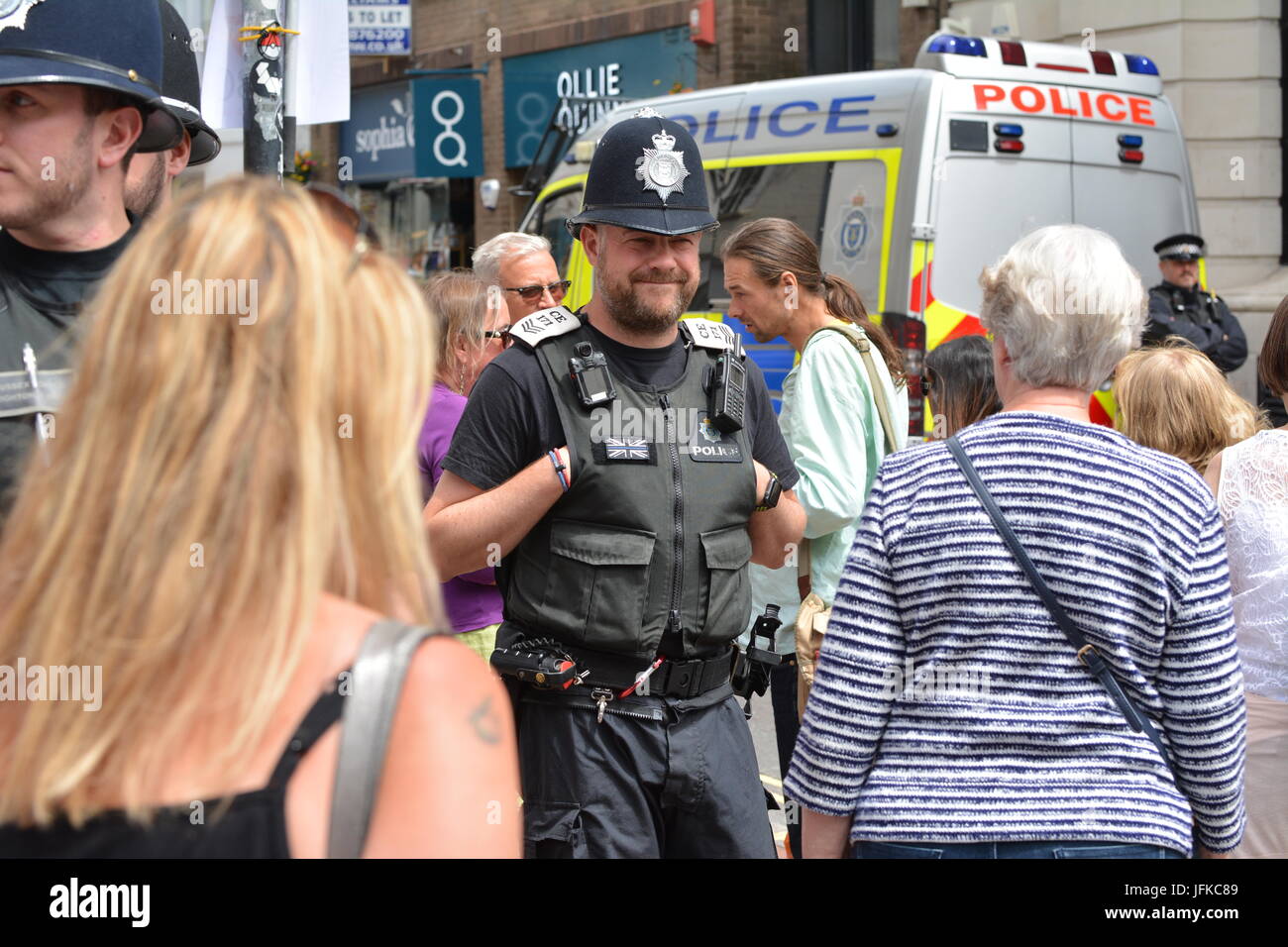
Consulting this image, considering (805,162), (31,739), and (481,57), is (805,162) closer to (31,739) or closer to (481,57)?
(31,739)

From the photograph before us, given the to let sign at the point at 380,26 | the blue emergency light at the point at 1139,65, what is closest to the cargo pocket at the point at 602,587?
the blue emergency light at the point at 1139,65

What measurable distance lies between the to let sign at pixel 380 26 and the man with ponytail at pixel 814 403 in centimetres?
982

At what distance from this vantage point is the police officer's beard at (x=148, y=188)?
8.48 ft

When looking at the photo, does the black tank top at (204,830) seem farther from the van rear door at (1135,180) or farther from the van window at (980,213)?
the van rear door at (1135,180)

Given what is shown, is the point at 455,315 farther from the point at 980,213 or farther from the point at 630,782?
the point at 980,213

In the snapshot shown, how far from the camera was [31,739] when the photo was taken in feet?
4.43

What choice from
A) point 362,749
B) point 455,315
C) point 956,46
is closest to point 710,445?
point 455,315

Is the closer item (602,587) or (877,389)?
(602,587)

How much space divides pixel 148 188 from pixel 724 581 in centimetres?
143

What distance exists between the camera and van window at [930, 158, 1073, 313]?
8320 mm

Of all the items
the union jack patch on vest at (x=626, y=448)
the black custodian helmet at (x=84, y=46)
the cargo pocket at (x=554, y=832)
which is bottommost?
the cargo pocket at (x=554, y=832)

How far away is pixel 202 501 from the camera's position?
53.0 inches

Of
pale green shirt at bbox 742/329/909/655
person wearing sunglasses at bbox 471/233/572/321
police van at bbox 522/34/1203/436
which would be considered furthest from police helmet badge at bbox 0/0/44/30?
police van at bbox 522/34/1203/436
